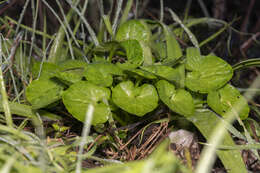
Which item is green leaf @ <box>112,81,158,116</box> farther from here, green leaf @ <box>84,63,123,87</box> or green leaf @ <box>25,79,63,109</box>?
green leaf @ <box>25,79,63,109</box>

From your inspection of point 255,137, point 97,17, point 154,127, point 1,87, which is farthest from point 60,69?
point 255,137

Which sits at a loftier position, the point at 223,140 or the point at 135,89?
the point at 135,89

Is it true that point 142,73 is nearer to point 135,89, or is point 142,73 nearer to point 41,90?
point 135,89

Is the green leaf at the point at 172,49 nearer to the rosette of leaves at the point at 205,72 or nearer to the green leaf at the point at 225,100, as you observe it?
the rosette of leaves at the point at 205,72

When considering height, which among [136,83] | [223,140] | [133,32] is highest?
[133,32]

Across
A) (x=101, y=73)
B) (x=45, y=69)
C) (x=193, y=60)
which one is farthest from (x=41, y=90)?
(x=193, y=60)

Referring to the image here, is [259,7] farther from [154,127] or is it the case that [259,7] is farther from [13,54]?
[13,54]

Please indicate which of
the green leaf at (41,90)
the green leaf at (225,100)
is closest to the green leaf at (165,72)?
the green leaf at (225,100)
